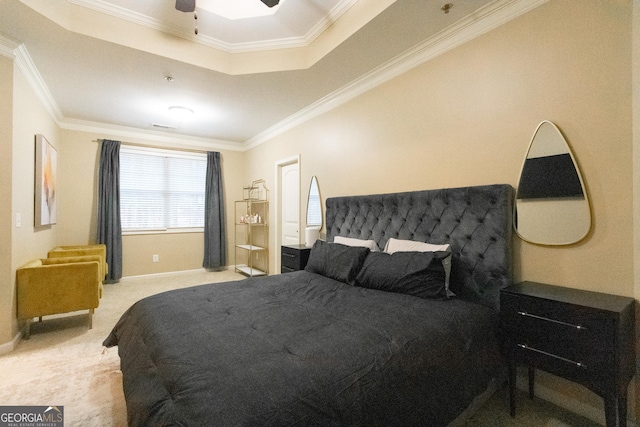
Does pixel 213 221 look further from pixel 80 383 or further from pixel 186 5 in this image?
pixel 186 5

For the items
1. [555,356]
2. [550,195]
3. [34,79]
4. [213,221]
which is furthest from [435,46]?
[213,221]

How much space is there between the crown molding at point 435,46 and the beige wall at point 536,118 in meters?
0.06

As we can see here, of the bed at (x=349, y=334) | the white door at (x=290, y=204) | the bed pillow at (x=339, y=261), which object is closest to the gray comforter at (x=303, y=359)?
the bed at (x=349, y=334)

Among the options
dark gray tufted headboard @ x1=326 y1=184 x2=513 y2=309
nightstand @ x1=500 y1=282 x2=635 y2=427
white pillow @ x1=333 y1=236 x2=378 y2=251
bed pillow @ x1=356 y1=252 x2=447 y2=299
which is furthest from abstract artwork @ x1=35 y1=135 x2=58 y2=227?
nightstand @ x1=500 y1=282 x2=635 y2=427

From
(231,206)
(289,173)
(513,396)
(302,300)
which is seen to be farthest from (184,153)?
(513,396)

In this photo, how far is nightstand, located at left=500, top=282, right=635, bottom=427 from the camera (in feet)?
4.22

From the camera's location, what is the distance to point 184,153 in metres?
5.43

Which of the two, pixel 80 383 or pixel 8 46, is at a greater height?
pixel 8 46

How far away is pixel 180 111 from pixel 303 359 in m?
3.94

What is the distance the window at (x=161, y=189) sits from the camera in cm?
494

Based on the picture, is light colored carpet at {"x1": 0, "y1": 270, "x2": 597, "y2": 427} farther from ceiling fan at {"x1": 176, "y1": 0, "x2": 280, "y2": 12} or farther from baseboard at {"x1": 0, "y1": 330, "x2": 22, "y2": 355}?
ceiling fan at {"x1": 176, "y1": 0, "x2": 280, "y2": 12}

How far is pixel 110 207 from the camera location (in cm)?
461

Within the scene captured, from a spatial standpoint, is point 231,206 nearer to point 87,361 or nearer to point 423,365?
point 87,361

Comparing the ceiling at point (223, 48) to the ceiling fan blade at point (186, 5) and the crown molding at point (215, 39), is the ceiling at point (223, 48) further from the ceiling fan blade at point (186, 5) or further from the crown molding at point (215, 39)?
the ceiling fan blade at point (186, 5)
